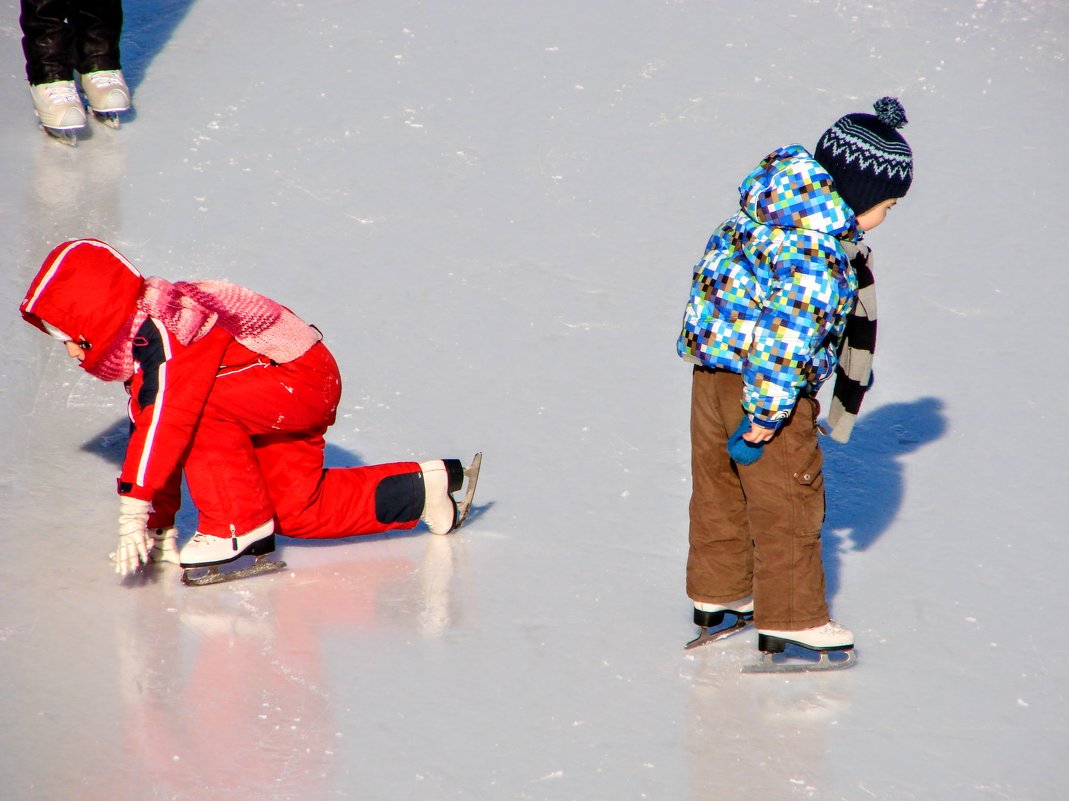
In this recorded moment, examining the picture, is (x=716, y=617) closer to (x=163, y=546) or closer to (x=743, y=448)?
(x=743, y=448)

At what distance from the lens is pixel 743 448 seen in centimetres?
229

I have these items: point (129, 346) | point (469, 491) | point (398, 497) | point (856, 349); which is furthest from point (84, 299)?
point (856, 349)

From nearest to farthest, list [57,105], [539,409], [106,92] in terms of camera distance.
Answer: [539,409] → [57,105] → [106,92]

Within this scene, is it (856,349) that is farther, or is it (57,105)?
(57,105)

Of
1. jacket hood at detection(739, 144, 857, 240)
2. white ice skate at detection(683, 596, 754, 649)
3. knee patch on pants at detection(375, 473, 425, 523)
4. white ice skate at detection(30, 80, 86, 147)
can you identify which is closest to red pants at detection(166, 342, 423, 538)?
knee patch on pants at detection(375, 473, 425, 523)

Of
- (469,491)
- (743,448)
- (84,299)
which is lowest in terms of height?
(469,491)

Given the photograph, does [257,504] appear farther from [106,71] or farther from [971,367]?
[106,71]

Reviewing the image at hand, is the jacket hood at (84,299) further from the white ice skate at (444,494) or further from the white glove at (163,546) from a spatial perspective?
the white ice skate at (444,494)

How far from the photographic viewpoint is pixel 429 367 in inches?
135

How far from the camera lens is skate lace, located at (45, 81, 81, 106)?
4281 mm

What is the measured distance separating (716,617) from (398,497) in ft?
2.37

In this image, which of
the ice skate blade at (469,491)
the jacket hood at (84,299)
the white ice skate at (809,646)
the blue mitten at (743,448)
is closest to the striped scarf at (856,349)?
the blue mitten at (743,448)

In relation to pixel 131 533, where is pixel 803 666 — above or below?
below

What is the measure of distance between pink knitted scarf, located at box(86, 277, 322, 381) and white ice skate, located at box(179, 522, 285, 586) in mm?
357
